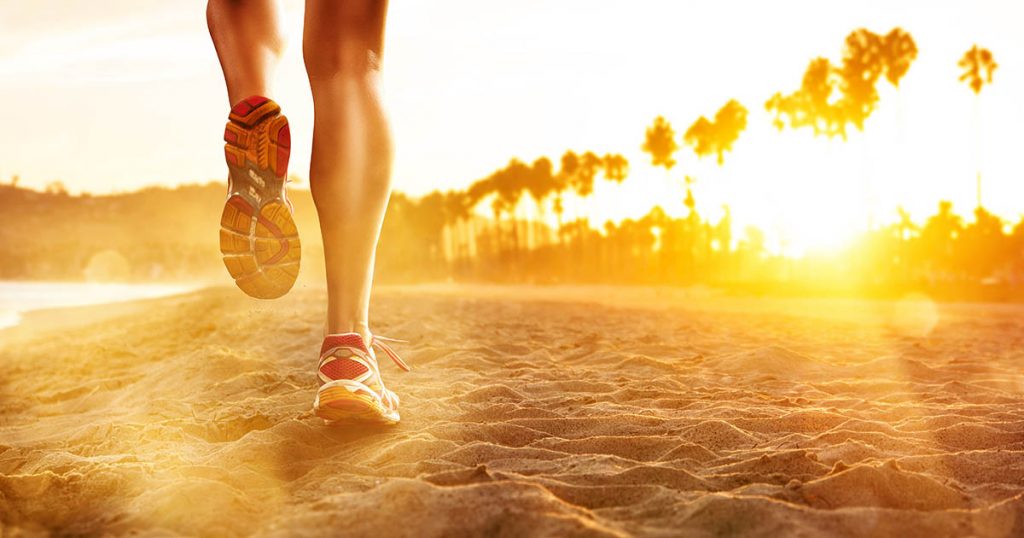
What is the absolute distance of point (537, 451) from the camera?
2.29 m

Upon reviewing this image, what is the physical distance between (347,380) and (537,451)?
1.92 ft

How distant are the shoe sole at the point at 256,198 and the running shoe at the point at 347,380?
292mm

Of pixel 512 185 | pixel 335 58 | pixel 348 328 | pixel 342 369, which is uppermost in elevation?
pixel 512 185

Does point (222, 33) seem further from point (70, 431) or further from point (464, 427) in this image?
point (70, 431)

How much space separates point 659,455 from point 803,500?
22.8 inches

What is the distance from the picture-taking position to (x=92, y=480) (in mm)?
2098

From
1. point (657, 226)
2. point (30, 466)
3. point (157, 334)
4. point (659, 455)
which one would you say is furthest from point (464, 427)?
point (657, 226)

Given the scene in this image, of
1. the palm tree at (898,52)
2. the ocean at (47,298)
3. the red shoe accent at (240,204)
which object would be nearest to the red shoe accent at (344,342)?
the red shoe accent at (240,204)

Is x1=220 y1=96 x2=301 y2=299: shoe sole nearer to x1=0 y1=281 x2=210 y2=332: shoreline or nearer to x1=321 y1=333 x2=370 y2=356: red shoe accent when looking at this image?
x1=321 y1=333 x2=370 y2=356: red shoe accent

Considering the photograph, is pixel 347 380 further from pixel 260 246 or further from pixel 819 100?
pixel 819 100

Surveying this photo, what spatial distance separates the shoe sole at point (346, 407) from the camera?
2.34m

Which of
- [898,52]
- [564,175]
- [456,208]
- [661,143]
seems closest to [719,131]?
[661,143]

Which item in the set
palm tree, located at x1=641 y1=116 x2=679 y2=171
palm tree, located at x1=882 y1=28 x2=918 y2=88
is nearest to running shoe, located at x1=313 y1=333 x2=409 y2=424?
palm tree, located at x1=882 y1=28 x2=918 y2=88

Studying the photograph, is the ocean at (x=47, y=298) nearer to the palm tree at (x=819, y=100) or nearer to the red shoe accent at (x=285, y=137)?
the red shoe accent at (x=285, y=137)
